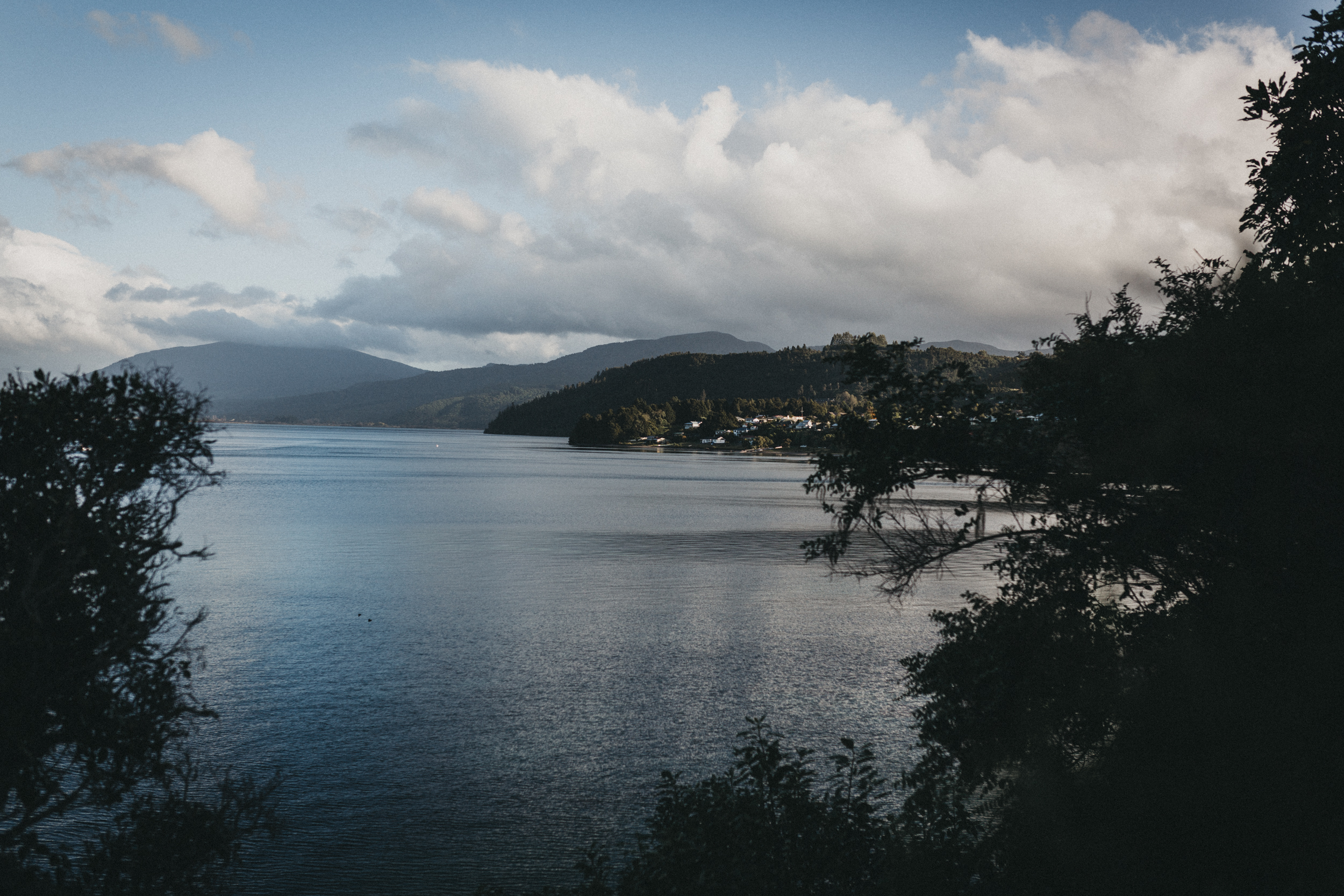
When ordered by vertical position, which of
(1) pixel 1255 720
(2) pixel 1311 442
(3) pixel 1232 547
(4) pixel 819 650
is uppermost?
(2) pixel 1311 442

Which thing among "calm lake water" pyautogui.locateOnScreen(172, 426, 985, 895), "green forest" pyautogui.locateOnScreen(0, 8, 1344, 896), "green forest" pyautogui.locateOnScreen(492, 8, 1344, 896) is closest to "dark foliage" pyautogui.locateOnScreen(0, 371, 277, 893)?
"green forest" pyautogui.locateOnScreen(0, 8, 1344, 896)

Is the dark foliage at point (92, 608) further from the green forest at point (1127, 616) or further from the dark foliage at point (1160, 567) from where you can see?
the dark foliage at point (1160, 567)

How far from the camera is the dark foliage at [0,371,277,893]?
27.0 ft

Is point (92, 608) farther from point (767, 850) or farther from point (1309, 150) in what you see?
point (1309, 150)

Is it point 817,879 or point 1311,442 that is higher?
point 1311,442

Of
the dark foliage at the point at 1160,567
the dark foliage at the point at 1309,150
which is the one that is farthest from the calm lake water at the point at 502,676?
the dark foliage at the point at 1309,150

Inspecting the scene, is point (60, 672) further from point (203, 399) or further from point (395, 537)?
point (395, 537)

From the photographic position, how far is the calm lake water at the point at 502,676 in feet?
41.3

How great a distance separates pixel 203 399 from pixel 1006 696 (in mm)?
10649

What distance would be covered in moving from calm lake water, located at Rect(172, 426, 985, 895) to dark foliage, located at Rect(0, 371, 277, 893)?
2.47 meters

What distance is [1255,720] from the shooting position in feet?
24.7

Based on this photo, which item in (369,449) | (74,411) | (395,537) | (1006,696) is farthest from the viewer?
(369,449)

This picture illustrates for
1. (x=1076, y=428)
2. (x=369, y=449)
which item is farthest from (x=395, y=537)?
(x=369, y=449)

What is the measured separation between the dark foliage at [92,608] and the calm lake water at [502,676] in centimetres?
247
